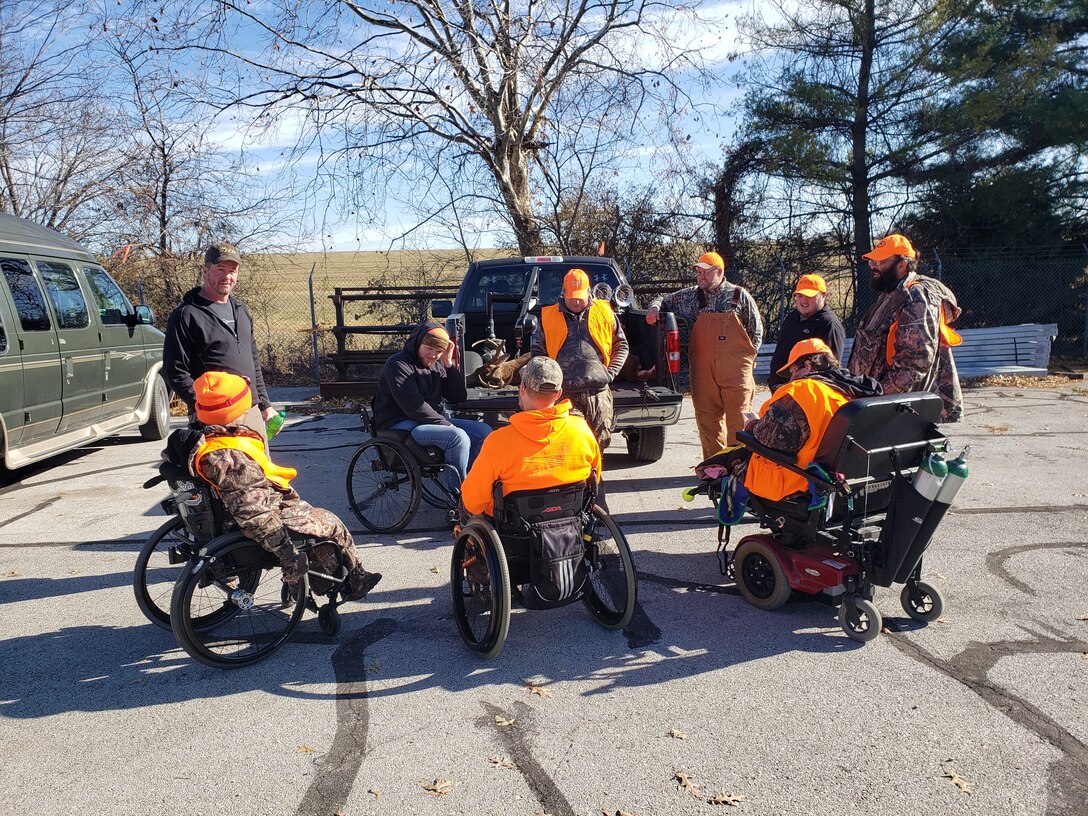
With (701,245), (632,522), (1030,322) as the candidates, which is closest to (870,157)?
(701,245)

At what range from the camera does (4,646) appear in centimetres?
415

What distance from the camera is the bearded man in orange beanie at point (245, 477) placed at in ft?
12.1

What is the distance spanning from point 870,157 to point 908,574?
1262cm

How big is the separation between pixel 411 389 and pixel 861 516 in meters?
3.13

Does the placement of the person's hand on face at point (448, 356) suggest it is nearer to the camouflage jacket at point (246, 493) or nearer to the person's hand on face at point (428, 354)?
the person's hand on face at point (428, 354)

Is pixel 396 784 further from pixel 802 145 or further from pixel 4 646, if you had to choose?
pixel 802 145

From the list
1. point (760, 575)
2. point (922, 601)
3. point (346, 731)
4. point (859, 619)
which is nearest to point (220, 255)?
point (346, 731)

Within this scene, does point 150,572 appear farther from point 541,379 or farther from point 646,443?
point 646,443

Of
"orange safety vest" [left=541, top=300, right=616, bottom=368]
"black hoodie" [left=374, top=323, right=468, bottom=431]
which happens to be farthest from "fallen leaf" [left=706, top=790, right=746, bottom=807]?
"orange safety vest" [left=541, top=300, right=616, bottom=368]

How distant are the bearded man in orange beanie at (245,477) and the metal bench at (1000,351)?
10328 mm

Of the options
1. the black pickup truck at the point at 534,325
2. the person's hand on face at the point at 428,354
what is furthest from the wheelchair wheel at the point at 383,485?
the black pickup truck at the point at 534,325

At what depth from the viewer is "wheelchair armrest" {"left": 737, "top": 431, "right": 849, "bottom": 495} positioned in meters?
3.89

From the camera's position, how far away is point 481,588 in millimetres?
3955

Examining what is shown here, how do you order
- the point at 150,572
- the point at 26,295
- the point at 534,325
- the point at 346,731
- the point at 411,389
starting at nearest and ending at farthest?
the point at 346,731 → the point at 150,572 → the point at 411,389 → the point at 534,325 → the point at 26,295
